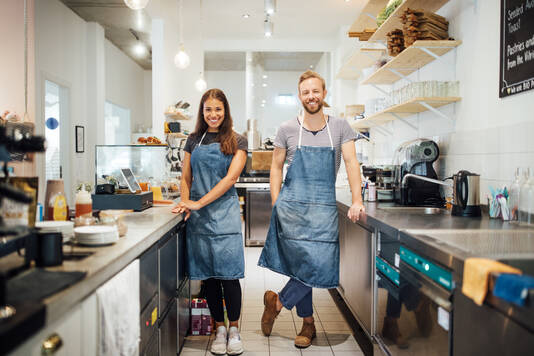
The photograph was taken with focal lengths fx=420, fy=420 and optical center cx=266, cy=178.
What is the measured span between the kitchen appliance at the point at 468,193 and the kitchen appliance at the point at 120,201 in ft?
5.71

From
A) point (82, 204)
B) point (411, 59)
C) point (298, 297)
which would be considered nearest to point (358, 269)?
point (298, 297)

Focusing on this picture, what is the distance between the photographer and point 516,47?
2.21 meters

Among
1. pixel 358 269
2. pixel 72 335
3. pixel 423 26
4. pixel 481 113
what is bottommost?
pixel 358 269

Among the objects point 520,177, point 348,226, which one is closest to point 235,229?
point 348,226

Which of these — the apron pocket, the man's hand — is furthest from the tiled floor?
the man's hand

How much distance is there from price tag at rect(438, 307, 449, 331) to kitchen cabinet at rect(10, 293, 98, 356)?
1.16m

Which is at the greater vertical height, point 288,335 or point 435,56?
point 435,56

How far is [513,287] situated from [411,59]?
2541mm

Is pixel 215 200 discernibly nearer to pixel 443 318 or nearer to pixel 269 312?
pixel 269 312

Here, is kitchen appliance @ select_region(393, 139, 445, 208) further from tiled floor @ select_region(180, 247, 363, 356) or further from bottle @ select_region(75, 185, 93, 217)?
bottle @ select_region(75, 185, 93, 217)

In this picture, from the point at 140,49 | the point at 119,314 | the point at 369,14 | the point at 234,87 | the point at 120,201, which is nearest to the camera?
the point at 119,314

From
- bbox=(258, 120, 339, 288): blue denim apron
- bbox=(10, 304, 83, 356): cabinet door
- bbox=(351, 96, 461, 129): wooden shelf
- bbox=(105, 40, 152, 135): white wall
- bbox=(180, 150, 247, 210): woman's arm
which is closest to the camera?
bbox=(10, 304, 83, 356): cabinet door

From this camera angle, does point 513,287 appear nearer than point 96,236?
Yes

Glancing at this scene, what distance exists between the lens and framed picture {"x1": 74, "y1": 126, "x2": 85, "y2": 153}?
6.63 meters
